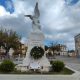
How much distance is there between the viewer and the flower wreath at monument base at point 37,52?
2172cm

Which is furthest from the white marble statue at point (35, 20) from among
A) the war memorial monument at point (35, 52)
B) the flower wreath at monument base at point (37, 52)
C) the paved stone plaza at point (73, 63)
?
the paved stone plaza at point (73, 63)

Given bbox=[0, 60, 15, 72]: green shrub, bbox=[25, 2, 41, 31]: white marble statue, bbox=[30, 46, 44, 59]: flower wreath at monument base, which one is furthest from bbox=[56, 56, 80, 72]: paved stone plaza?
bbox=[0, 60, 15, 72]: green shrub

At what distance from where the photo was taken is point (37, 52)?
2178 centimetres

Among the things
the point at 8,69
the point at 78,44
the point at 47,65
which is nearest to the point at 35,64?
the point at 47,65

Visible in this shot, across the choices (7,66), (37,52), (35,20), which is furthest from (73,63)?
(7,66)

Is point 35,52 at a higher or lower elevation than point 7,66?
higher

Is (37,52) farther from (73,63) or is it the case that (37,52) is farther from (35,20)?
(73,63)

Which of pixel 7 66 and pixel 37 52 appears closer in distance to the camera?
pixel 7 66

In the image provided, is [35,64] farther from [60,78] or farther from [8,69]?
[60,78]

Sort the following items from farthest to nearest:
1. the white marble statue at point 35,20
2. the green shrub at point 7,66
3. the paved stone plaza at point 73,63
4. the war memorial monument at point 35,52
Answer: the paved stone plaza at point 73,63
the white marble statue at point 35,20
the war memorial monument at point 35,52
the green shrub at point 7,66

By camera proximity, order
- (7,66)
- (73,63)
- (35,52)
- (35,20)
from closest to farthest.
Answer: (7,66)
(35,52)
(35,20)
(73,63)

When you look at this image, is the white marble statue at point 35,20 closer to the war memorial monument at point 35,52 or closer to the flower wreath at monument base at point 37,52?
the war memorial monument at point 35,52

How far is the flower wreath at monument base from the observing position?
21.7m

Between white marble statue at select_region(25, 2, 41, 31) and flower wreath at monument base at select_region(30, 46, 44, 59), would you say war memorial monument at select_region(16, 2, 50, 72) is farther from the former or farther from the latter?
white marble statue at select_region(25, 2, 41, 31)
